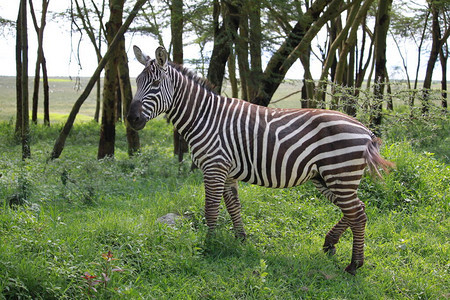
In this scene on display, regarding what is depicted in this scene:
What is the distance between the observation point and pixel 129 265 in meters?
4.00

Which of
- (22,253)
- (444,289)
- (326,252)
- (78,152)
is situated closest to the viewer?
(22,253)

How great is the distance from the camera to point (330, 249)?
4.95m

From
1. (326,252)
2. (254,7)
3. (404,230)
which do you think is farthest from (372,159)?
(254,7)

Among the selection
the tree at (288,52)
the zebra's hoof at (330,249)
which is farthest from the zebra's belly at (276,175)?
the tree at (288,52)

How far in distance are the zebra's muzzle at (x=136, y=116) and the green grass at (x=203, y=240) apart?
1.19 metres

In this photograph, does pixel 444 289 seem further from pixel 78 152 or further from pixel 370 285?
pixel 78 152

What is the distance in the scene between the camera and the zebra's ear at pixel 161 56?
15.0 feet

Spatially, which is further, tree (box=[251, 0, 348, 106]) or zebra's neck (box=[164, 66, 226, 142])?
tree (box=[251, 0, 348, 106])

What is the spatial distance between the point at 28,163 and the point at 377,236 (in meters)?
6.10

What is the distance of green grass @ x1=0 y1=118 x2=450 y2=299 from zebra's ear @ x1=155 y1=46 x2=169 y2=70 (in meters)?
1.89

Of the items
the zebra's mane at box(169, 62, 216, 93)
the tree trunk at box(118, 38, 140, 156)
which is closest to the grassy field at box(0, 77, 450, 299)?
the zebra's mane at box(169, 62, 216, 93)

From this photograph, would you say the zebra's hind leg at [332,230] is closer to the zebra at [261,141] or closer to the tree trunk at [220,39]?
the zebra at [261,141]

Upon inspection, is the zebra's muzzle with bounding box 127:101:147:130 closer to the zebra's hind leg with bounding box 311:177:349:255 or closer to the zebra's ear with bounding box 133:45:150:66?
the zebra's ear with bounding box 133:45:150:66

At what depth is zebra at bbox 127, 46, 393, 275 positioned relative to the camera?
177 inches
